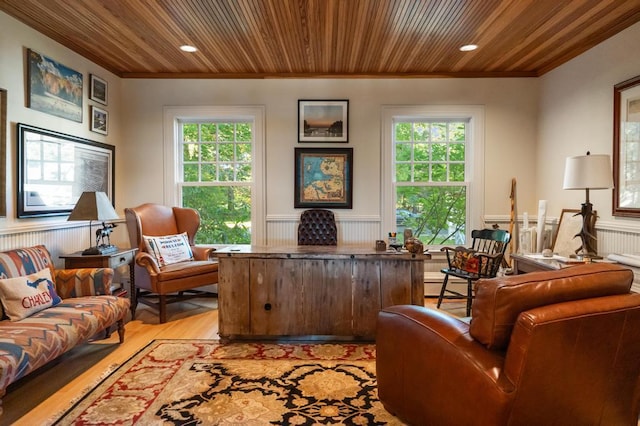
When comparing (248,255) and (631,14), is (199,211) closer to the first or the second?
(248,255)

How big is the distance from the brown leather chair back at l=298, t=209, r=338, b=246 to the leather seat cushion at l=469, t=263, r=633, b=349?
3.09 meters

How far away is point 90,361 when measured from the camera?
2.83m

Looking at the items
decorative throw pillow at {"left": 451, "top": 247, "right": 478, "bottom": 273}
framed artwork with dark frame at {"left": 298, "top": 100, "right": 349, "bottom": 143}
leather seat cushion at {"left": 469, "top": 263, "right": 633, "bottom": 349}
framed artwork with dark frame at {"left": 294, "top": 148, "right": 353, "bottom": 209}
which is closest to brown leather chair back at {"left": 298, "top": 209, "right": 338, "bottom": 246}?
framed artwork with dark frame at {"left": 294, "top": 148, "right": 353, "bottom": 209}

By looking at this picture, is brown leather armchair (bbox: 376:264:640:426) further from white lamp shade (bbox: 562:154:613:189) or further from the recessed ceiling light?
the recessed ceiling light

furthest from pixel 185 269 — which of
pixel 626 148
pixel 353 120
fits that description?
Result: pixel 626 148

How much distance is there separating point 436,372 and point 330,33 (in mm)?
2958

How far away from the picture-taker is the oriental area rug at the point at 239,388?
2088 mm

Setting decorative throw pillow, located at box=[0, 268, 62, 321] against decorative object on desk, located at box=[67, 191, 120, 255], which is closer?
decorative throw pillow, located at box=[0, 268, 62, 321]

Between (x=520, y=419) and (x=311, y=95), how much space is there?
4.03 meters

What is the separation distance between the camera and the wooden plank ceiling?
9.83 feet

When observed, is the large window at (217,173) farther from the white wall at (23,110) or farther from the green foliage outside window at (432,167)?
the green foliage outside window at (432,167)

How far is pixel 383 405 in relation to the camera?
2186 millimetres

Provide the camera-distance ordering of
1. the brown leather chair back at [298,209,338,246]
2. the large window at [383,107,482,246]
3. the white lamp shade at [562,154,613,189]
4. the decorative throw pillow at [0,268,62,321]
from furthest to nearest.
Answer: the large window at [383,107,482,246]
the brown leather chair back at [298,209,338,246]
the white lamp shade at [562,154,613,189]
the decorative throw pillow at [0,268,62,321]

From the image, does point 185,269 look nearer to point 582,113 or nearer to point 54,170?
point 54,170
